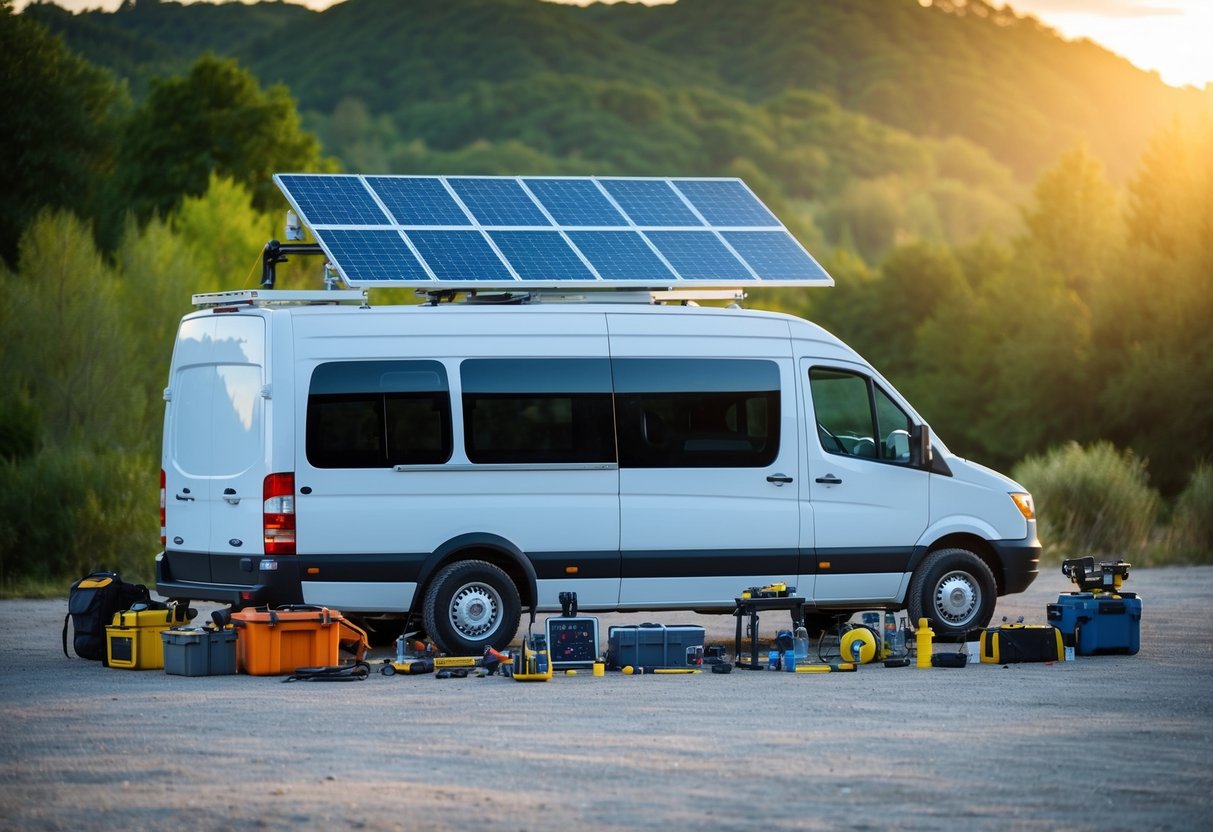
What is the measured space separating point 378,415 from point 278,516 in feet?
3.13

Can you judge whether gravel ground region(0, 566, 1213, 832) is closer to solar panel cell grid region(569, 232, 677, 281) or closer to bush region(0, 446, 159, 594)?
solar panel cell grid region(569, 232, 677, 281)

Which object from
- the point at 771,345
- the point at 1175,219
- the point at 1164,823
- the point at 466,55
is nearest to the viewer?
the point at 1164,823

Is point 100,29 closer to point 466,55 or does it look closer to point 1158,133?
point 466,55

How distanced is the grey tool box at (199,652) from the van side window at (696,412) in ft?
9.73

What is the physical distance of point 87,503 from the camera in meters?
20.8

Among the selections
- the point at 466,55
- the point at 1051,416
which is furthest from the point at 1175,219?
the point at 466,55

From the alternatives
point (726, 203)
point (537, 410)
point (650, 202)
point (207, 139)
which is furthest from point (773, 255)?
point (207, 139)

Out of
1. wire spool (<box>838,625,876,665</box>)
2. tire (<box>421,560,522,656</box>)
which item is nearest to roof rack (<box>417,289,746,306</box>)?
tire (<box>421,560,522,656</box>)

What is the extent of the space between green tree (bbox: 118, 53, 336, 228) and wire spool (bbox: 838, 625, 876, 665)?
138ft

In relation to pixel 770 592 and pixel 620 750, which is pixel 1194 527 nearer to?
pixel 770 592

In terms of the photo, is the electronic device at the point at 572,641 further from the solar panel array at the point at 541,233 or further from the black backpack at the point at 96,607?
the black backpack at the point at 96,607

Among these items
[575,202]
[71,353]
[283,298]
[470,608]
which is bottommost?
[470,608]

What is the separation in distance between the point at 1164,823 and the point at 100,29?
404 ft

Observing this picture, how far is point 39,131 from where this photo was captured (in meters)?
56.3
